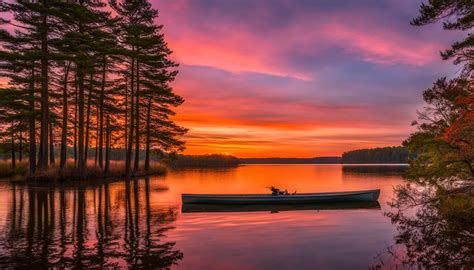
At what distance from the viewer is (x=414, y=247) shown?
1322cm

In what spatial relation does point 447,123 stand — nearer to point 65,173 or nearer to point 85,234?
point 85,234

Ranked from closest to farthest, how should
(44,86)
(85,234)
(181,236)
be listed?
(85,234)
(181,236)
(44,86)

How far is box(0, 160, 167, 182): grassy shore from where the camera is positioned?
35469 mm

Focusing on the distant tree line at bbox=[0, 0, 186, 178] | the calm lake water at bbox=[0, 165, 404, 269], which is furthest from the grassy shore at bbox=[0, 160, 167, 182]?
the calm lake water at bbox=[0, 165, 404, 269]

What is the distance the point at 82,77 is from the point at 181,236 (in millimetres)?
30245

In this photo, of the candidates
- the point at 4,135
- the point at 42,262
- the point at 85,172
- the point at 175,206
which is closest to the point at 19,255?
the point at 42,262

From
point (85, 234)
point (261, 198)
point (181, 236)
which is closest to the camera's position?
point (85, 234)

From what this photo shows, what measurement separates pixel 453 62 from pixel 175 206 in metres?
17.0

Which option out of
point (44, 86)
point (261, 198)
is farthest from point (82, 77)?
point (261, 198)

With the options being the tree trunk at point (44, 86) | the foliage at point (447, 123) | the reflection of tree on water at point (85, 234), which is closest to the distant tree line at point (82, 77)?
the tree trunk at point (44, 86)

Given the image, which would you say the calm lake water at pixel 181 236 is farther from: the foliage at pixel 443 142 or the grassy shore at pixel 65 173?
the grassy shore at pixel 65 173

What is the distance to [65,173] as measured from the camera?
121 ft

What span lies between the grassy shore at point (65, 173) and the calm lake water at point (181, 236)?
40.0 feet

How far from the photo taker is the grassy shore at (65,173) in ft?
116
